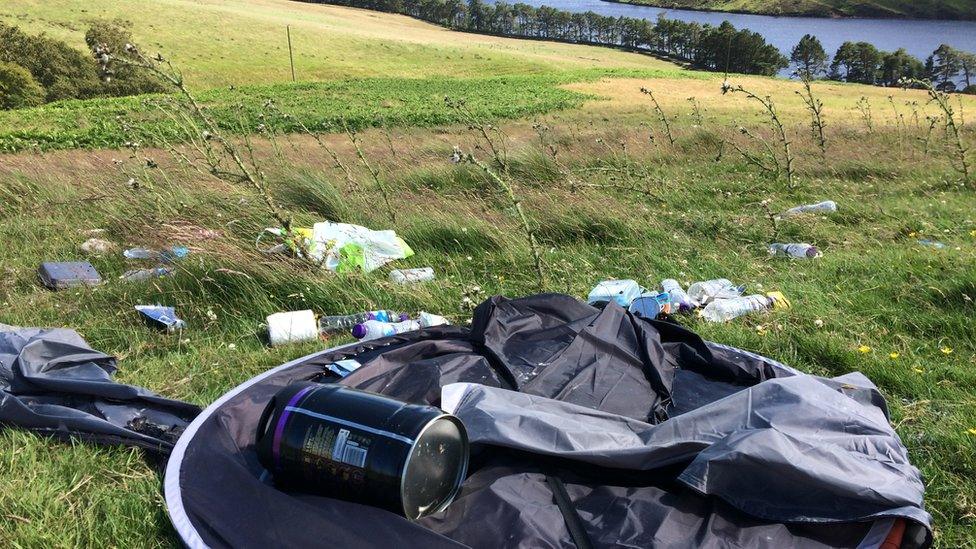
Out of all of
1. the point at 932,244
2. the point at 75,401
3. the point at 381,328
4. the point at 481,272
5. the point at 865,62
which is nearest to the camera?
the point at 75,401

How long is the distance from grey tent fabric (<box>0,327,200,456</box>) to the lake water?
85572 millimetres

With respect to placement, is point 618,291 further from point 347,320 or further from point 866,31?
point 866,31

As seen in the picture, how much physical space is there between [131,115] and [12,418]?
23201mm

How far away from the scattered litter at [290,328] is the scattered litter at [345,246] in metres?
0.66

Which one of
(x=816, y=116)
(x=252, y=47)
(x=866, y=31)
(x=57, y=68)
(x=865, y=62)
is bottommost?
(x=57, y=68)

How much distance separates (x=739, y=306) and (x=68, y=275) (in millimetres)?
4531

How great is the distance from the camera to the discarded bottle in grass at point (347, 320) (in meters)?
3.94

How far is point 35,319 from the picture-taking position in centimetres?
406

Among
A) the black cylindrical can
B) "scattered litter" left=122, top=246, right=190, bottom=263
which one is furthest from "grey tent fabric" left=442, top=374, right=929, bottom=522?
"scattered litter" left=122, top=246, right=190, bottom=263

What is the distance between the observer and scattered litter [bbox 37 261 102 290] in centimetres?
455

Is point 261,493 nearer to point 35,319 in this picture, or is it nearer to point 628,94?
point 35,319

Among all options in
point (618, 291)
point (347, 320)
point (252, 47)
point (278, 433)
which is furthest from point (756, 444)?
point (252, 47)

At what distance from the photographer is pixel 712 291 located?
4.38 m

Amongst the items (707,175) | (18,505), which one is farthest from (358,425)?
(707,175)
